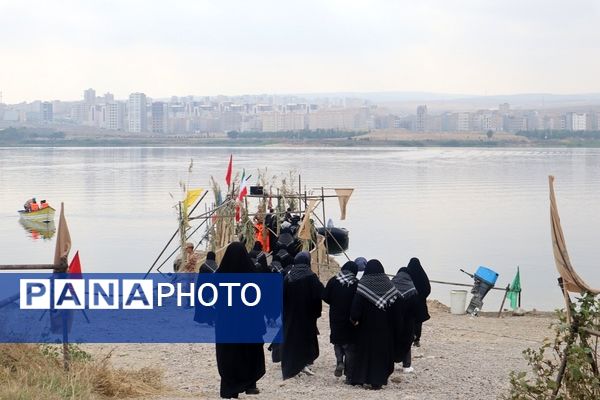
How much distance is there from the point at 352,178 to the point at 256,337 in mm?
53886

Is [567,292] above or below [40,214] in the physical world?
above

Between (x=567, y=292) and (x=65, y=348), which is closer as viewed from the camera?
(x=567, y=292)

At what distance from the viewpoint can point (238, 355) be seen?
24.9 ft

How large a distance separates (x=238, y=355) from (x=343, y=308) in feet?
4.40

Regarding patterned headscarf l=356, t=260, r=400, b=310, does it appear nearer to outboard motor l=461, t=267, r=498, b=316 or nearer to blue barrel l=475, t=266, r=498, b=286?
outboard motor l=461, t=267, r=498, b=316

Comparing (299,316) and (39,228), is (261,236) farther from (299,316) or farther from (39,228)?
(39,228)

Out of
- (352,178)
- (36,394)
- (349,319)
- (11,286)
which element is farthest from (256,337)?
(352,178)

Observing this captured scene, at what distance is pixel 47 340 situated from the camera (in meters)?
8.53

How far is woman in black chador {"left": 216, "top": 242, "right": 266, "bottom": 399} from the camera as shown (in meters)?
7.55

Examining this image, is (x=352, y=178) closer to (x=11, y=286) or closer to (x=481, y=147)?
(x=11, y=286)

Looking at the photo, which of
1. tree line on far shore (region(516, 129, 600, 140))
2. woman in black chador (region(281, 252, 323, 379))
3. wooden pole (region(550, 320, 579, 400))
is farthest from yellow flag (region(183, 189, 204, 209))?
tree line on far shore (region(516, 129, 600, 140))

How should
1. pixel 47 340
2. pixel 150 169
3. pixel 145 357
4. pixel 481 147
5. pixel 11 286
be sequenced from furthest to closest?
pixel 481 147, pixel 150 169, pixel 11 286, pixel 145 357, pixel 47 340

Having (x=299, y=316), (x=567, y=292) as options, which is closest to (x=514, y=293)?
(x=299, y=316)

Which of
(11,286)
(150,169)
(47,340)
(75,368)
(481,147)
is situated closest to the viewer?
(75,368)
